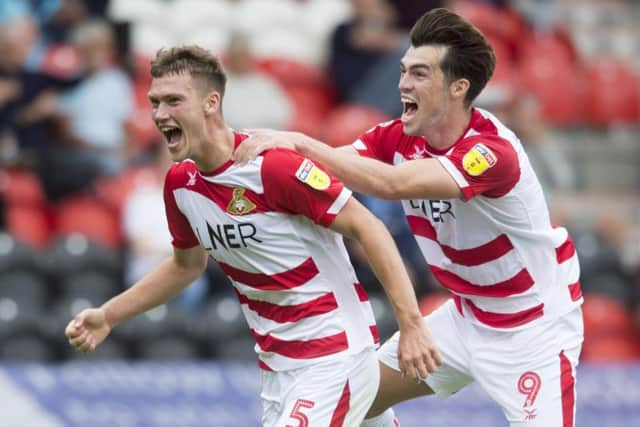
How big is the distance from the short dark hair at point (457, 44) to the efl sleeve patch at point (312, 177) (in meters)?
0.77

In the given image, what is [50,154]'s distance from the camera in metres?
10.6

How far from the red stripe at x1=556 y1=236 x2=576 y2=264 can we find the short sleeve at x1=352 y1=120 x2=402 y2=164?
822mm

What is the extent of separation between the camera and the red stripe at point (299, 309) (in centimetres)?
559

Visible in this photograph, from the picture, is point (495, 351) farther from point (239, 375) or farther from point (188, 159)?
point (239, 375)

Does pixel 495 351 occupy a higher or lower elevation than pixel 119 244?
lower

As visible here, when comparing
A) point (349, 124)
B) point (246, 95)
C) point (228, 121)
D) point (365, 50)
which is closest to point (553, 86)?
point (365, 50)

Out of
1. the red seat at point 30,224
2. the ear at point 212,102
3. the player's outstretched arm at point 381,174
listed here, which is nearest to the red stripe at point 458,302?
the player's outstretched arm at point 381,174

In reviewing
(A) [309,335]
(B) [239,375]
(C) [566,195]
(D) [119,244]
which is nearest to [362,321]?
(A) [309,335]

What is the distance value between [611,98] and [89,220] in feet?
17.6

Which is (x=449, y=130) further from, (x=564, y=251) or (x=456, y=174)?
(x=564, y=251)

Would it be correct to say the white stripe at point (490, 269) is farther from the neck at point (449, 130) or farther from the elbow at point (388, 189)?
the elbow at point (388, 189)

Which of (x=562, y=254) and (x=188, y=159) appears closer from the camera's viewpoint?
(x=188, y=159)

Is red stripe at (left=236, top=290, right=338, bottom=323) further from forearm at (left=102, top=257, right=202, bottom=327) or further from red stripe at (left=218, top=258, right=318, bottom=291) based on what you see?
forearm at (left=102, top=257, right=202, bottom=327)

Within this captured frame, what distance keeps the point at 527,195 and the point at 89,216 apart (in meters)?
5.19
